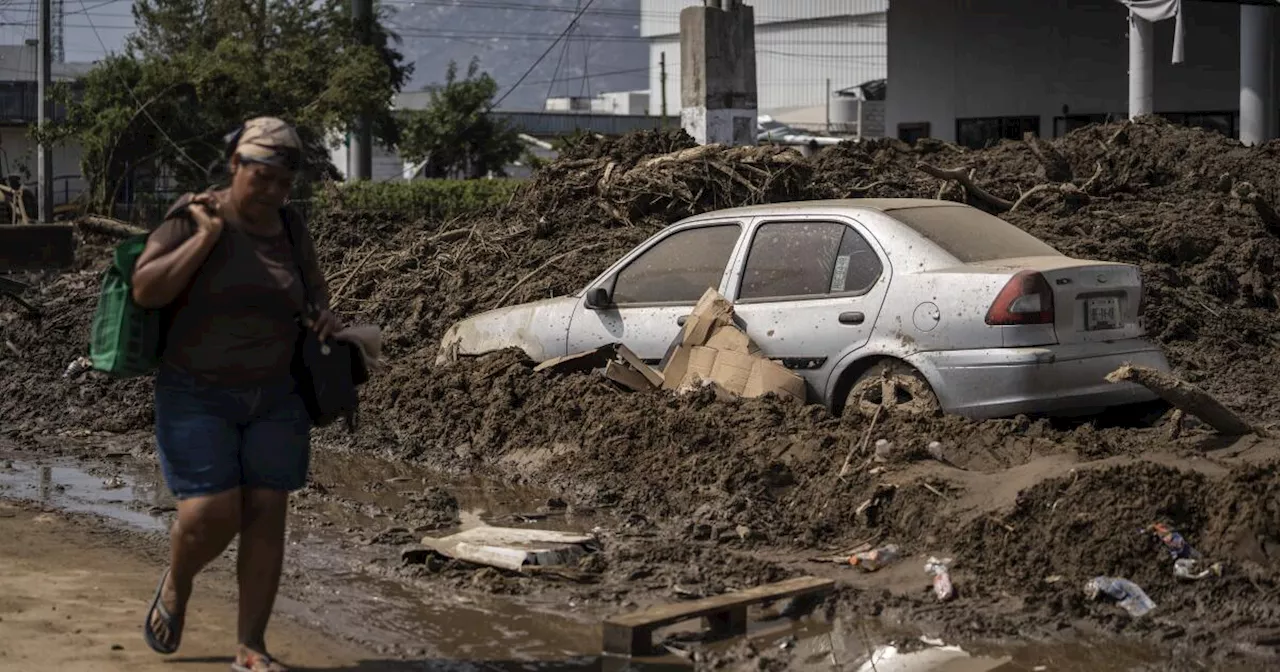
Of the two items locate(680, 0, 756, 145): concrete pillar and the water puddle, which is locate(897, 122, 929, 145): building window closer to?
locate(680, 0, 756, 145): concrete pillar

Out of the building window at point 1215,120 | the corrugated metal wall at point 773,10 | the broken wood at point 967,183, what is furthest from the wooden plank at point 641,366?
the corrugated metal wall at point 773,10

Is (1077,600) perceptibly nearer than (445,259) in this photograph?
Answer: Yes

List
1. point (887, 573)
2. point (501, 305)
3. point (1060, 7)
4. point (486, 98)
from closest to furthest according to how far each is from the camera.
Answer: point (887, 573) < point (501, 305) < point (1060, 7) < point (486, 98)

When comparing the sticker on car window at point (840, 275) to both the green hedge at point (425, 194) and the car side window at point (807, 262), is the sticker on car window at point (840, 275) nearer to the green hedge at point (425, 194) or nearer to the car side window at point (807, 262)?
the car side window at point (807, 262)

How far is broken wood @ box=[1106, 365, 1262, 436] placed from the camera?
7.24 metres

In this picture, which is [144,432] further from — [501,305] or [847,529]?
[847,529]

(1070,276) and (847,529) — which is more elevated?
(1070,276)

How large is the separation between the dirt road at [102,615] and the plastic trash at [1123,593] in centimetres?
258

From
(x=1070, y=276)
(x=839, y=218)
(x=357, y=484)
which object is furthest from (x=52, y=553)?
(x=1070, y=276)

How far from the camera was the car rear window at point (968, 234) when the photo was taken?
8.77m

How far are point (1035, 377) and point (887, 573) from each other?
1967 mm

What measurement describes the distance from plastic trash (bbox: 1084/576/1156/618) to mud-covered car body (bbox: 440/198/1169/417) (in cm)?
226

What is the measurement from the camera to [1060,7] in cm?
3052

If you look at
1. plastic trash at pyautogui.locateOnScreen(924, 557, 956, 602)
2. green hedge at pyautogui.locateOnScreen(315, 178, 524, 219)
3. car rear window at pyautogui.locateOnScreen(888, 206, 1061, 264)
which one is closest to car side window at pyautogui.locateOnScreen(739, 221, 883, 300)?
car rear window at pyautogui.locateOnScreen(888, 206, 1061, 264)
